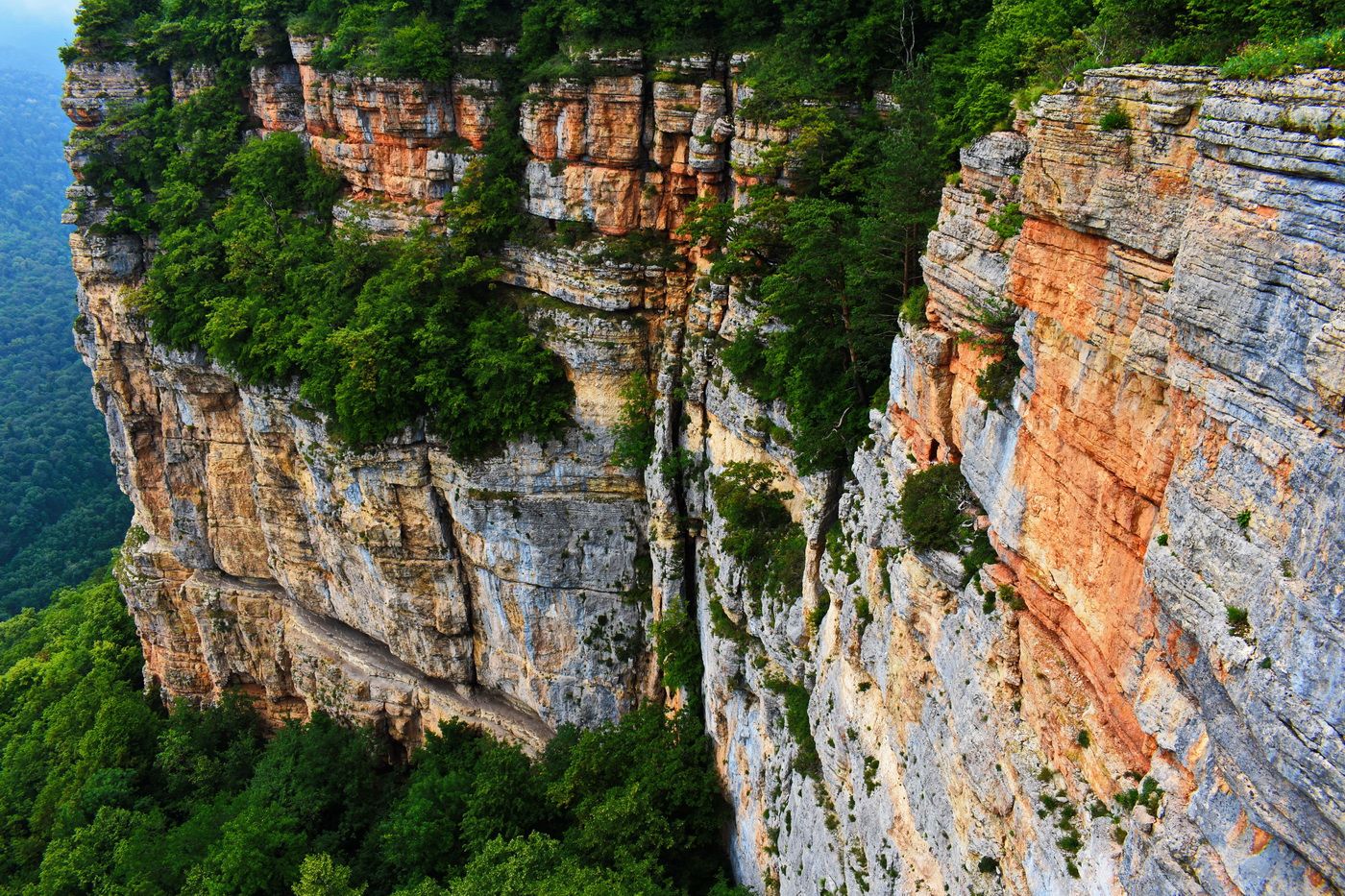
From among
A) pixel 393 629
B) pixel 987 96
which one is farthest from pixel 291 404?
pixel 987 96

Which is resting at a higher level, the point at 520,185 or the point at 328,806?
the point at 520,185

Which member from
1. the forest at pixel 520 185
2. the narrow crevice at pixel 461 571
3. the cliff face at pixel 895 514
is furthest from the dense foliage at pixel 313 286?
the narrow crevice at pixel 461 571

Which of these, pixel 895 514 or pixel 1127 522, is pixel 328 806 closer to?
pixel 895 514

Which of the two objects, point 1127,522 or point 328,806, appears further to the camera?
point 328,806

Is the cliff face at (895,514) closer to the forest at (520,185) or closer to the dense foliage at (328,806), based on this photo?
the forest at (520,185)

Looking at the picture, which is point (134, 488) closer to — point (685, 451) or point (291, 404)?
point (291, 404)

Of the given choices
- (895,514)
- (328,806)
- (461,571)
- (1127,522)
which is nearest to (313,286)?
(461,571)
